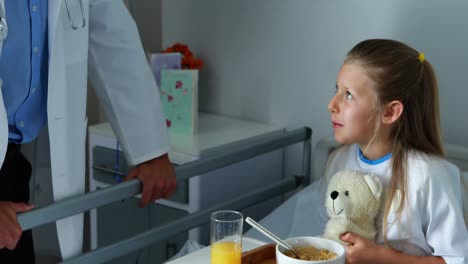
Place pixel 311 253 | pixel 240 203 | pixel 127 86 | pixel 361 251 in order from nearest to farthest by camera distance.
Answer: pixel 311 253
pixel 361 251
pixel 127 86
pixel 240 203

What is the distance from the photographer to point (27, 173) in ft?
6.09

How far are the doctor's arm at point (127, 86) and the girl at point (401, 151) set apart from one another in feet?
1.61

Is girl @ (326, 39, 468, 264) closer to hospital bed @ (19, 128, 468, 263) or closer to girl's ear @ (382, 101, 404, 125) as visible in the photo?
girl's ear @ (382, 101, 404, 125)

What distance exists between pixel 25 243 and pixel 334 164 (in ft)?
2.73

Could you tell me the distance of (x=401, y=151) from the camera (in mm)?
1565

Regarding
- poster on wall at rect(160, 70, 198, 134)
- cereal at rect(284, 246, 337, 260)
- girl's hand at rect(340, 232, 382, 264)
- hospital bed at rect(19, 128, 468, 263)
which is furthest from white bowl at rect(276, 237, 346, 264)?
poster on wall at rect(160, 70, 198, 134)

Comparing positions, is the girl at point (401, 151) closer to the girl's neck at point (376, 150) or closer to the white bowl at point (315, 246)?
the girl's neck at point (376, 150)

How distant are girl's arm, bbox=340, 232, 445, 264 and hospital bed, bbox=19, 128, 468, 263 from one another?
7.2 inches

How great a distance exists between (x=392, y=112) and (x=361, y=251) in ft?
1.04

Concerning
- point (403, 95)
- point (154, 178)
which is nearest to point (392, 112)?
point (403, 95)

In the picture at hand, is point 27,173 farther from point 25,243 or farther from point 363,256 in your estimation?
point 363,256

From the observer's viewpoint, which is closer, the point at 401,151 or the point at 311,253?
the point at 311,253

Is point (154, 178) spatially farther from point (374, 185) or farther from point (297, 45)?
point (297, 45)

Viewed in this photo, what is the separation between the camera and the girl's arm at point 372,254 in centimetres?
146
